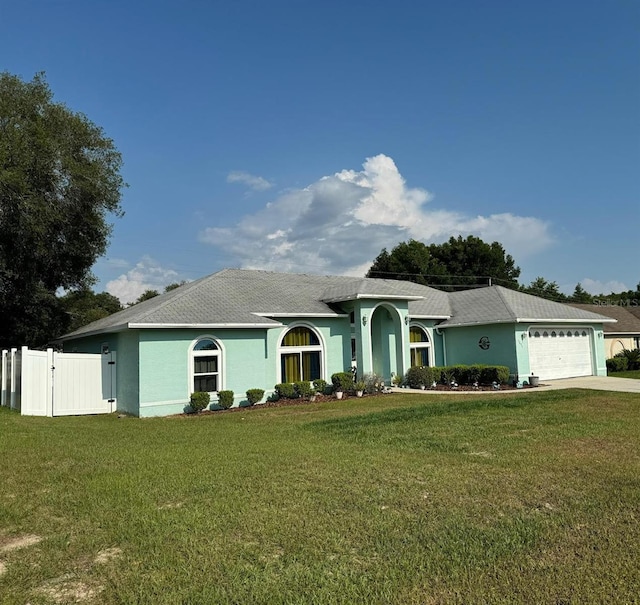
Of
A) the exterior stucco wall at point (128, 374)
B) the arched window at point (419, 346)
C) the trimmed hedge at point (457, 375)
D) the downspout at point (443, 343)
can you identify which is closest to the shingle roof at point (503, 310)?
the downspout at point (443, 343)

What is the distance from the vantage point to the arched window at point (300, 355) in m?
19.8

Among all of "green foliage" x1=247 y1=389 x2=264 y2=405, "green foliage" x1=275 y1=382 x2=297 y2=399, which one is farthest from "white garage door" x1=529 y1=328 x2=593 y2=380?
"green foliage" x1=247 y1=389 x2=264 y2=405

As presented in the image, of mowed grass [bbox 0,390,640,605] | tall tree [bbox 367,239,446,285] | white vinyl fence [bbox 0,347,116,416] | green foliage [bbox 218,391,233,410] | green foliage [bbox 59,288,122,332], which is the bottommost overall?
mowed grass [bbox 0,390,640,605]

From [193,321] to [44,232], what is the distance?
9.42 m

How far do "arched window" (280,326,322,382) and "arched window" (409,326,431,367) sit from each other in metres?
5.64

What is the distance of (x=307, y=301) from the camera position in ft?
71.0

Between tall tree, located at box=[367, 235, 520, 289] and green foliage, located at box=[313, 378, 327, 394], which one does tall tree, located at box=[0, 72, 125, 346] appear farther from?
tall tree, located at box=[367, 235, 520, 289]

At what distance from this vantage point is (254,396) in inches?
693

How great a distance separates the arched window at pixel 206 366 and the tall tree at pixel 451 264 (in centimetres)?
3667

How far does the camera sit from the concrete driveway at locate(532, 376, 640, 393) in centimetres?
1898

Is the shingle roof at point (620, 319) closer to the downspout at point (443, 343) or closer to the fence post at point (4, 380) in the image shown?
the downspout at point (443, 343)

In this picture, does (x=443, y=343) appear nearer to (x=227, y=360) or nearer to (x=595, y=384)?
(x=595, y=384)

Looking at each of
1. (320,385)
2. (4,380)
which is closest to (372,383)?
(320,385)

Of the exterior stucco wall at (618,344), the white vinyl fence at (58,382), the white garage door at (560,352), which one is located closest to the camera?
the white vinyl fence at (58,382)
